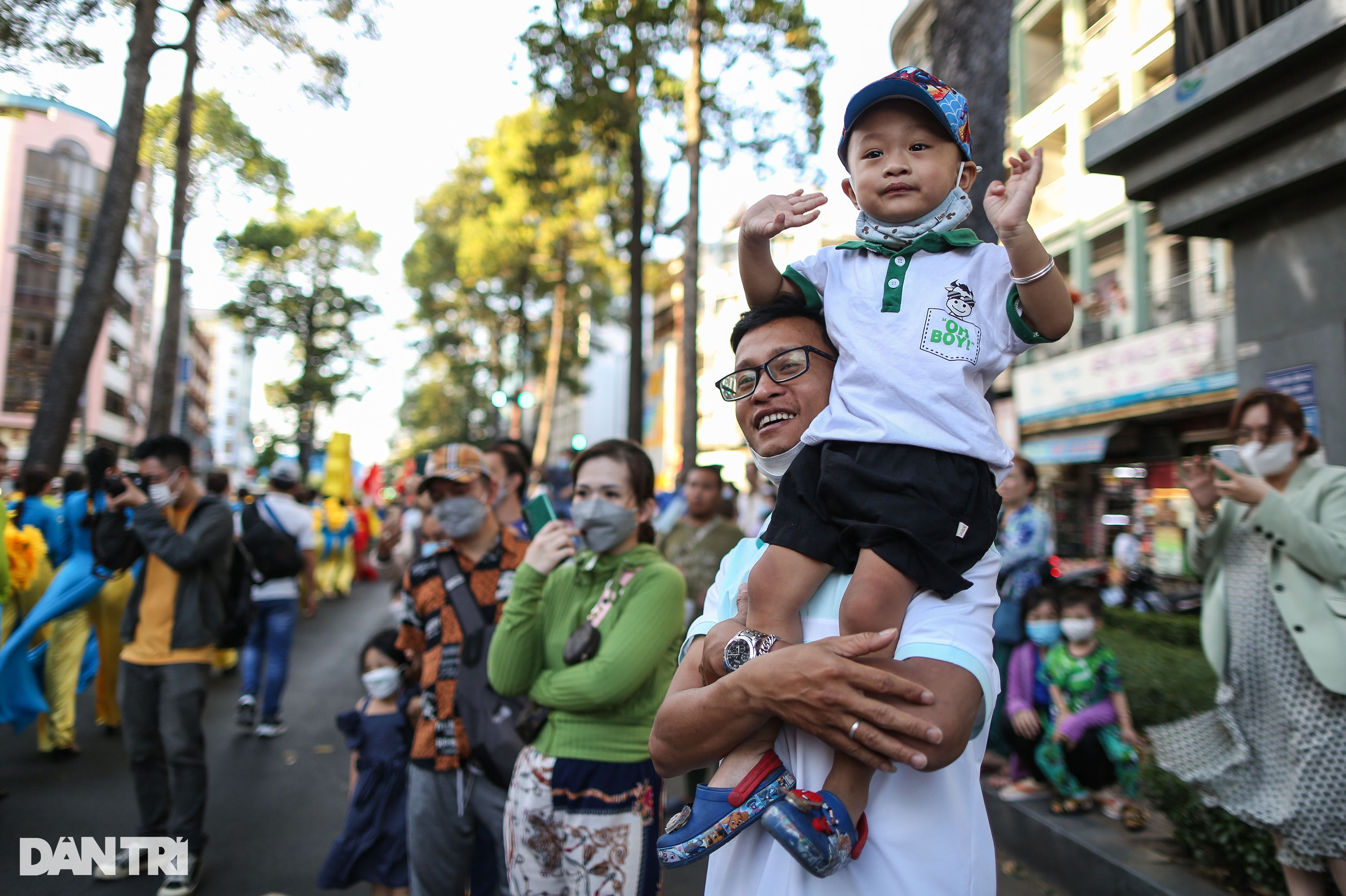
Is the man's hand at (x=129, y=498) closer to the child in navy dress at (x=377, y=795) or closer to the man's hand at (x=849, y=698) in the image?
the child in navy dress at (x=377, y=795)

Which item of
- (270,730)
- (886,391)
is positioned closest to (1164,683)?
(886,391)

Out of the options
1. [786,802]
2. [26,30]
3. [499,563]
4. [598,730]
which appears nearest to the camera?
[786,802]

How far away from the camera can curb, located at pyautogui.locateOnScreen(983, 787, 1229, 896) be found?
346 cm

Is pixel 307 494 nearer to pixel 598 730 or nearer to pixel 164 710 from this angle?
pixel 164 710

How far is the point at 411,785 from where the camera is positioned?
309cm

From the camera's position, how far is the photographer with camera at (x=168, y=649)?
13.2 ft

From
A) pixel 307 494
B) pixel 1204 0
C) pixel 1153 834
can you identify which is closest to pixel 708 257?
pixel 307 494

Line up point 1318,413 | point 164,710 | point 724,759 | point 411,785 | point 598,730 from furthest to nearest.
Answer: point 1318,413 < point 164,710 < point 411,785 < point 598,730 < point 724,759

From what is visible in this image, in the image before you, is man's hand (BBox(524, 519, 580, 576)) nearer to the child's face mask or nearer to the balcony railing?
the child's face mask

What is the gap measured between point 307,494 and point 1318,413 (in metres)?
12.3

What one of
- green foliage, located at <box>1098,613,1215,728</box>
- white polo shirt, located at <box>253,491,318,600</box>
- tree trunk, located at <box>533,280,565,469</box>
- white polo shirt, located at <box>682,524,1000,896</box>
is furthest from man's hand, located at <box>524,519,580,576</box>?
tree trunk, located at <box>533,280,565,469</box>

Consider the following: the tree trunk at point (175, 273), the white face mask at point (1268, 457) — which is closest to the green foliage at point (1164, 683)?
the white face mask at point (1268, 457)

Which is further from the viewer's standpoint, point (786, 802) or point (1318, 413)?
point (1318, 413)

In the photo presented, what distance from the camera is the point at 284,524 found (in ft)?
26.7
